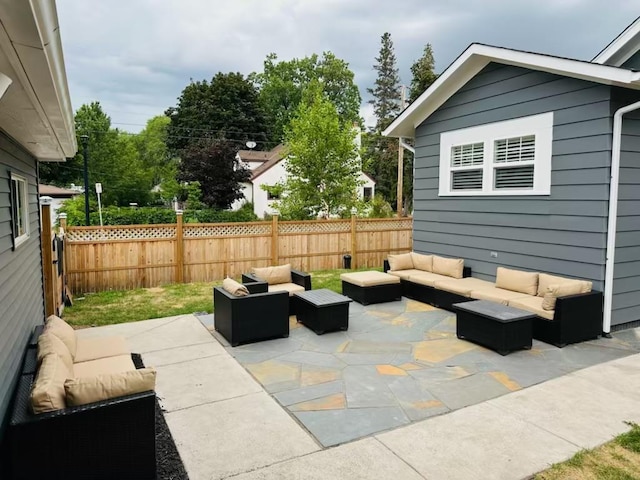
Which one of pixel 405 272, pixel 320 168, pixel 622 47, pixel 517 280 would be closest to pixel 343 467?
pixel 517 280

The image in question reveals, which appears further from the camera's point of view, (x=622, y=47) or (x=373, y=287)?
(x=373, y=287)

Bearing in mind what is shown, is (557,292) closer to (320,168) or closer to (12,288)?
(12,288)

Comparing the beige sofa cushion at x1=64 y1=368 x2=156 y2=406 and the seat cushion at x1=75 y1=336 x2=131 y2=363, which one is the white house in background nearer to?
the seat cushion at x1=75 y1=336 x2=131 y2=363

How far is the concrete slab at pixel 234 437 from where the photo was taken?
2889 mm

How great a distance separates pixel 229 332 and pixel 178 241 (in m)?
4.74

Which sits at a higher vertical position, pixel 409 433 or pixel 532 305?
pixel 532 305

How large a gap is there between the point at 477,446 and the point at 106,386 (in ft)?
8.60

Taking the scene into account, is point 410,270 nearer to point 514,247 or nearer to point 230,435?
point 514,247

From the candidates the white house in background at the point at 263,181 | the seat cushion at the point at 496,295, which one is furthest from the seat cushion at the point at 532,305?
the white house in background at the point at 263,181

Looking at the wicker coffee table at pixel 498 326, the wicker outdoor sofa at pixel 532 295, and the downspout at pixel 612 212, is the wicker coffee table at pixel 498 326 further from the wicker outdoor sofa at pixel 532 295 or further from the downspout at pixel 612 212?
the downspout at pixel 612 212

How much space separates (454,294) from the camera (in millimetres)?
Answer: 6801

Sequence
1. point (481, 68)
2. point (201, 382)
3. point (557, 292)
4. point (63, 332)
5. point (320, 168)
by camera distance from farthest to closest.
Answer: point (320, 168)
point (481, 68)
point (557, 292)
point (201, 382)
point (63, 332)

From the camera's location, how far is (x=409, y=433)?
10.7 feet

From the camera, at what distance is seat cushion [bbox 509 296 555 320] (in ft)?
17.5
